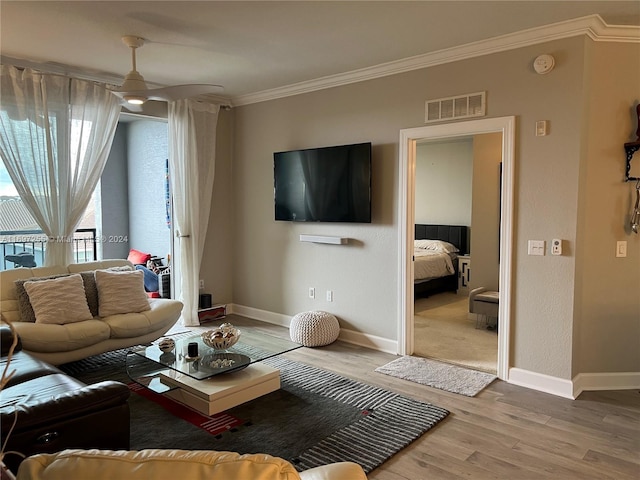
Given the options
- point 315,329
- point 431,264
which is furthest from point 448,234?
point 315,329

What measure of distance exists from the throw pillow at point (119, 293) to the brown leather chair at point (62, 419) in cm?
163

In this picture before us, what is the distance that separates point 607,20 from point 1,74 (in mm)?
4902

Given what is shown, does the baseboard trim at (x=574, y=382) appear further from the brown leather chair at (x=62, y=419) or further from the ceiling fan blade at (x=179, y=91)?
the ceiling fan blade at (x=179, y=91)

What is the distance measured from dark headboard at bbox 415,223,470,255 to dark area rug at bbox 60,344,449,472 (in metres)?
4.53

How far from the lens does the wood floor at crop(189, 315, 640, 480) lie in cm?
251

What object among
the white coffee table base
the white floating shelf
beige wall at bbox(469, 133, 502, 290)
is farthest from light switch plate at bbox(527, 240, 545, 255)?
beige wall at bbox(469, 133, 502, 290)

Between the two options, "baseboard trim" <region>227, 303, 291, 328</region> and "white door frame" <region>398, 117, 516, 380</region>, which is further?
"baseboard trim" <region>227, 303, 291, 328</region>

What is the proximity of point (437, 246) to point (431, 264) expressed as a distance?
0.66m

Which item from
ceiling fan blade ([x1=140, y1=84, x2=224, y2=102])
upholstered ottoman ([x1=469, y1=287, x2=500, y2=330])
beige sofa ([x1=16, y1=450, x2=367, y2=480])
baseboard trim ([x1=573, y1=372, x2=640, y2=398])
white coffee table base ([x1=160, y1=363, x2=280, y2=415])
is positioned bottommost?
baseboard trim ([x1=573, y1=372, x2=640, y2=398])

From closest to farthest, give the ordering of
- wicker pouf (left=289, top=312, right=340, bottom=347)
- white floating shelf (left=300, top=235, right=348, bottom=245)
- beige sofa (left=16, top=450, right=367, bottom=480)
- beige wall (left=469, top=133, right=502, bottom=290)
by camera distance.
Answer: beige sofa (left=16, top=450, right=367, bottom=480) → wicker pouf (left=289, top=312, right=340, bottom=347) → white floating shelf (left=300, top=235, right=348, bottom=245) → beige wall (left=469, top=133, right=502, bottom=290)

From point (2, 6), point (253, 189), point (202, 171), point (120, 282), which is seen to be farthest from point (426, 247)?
point (2, 6)

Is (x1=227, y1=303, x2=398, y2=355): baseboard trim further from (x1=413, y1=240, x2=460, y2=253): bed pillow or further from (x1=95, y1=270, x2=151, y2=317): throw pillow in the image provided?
(x1=413, y1=240, x2=460, y2=253): bed pillow

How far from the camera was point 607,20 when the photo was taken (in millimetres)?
3270

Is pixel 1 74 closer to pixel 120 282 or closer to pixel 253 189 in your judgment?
pixel 120 282
